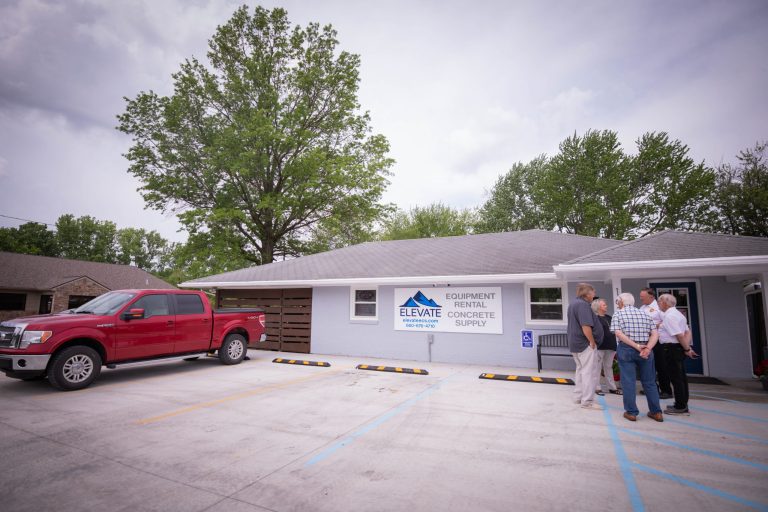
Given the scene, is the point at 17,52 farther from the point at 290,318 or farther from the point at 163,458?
the point at 163,458

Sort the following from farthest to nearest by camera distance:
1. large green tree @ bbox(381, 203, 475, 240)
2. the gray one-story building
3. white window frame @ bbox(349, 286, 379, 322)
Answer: large green tree @ bbox(381, 203, 475, 240), white window frame @ bbox(349, 286, 379, 322), the gray one-story building

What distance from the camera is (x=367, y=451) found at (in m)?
3.89

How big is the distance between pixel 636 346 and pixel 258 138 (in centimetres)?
2138

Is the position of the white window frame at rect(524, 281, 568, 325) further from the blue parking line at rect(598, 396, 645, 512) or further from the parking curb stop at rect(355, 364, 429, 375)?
the blue parking line at rect(598, 396, 645, 512)

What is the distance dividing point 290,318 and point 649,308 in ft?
37.0

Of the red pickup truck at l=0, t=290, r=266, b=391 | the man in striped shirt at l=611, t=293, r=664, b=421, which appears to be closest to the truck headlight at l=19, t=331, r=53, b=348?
the red pickup truck at l=0, t=290, r=266, b=391

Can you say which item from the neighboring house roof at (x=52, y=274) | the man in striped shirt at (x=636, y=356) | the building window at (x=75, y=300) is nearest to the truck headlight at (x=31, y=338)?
the man in striped shirt at (x=636, y=356)

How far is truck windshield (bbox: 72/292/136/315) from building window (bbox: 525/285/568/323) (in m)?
10.3

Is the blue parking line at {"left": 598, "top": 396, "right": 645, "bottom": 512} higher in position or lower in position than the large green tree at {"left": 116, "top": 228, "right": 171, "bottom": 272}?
lower

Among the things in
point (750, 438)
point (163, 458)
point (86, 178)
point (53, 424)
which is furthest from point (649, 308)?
point (86, 178)

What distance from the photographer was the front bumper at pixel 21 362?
602 centimetres

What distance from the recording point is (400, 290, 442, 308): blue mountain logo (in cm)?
1109

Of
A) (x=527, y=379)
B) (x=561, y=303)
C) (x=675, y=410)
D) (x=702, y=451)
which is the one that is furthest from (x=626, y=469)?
(x=561, y=303)

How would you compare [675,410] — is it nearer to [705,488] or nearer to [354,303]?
[705,488]
